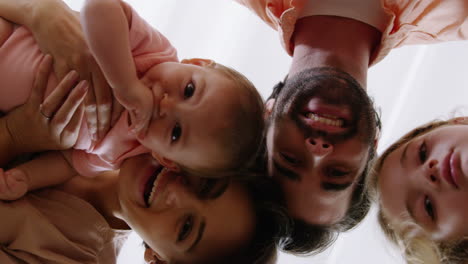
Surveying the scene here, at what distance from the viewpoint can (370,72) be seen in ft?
6.40

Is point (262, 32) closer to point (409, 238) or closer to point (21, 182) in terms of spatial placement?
point (409, 238)

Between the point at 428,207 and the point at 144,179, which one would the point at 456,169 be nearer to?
the point at 428,207

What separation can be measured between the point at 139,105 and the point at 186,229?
28 cm

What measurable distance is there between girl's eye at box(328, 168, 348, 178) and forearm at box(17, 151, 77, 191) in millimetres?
581

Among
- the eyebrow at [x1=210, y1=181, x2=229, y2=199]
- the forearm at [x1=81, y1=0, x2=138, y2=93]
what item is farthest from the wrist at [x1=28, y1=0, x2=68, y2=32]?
the eyebrow at [x1=210, y1=181, x2=229, y2=199]

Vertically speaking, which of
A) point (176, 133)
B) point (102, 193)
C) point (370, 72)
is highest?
point (176, 133)

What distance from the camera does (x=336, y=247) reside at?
192 cm

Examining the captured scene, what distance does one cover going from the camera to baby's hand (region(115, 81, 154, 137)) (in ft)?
2.94

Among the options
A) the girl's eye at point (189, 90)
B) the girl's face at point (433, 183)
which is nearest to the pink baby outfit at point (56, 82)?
the girl's eye at point (189, 90)

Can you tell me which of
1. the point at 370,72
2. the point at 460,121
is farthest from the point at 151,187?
the point at 370,72

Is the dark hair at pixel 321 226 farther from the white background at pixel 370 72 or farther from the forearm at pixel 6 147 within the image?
the forearm at pixel 6 147

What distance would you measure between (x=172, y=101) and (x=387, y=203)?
0.59 meters

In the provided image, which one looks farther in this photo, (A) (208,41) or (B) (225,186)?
(A) (208,41)

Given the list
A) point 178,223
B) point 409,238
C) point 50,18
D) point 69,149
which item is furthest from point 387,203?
point 50,18
